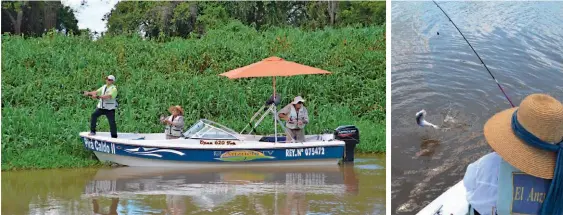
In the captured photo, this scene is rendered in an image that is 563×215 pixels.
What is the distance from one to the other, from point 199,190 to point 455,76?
4.85m

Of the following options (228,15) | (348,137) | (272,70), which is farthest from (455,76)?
(228,15)

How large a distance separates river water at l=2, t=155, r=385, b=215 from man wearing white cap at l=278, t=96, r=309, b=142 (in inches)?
19.8

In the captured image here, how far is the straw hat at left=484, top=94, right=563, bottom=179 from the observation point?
2291 mm

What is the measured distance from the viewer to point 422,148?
7465 mm

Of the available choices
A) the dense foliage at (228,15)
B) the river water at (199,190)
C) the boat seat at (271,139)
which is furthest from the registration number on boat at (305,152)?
the dense foliage at (228,15)

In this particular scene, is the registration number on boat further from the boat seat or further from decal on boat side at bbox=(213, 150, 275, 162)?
the boat seat

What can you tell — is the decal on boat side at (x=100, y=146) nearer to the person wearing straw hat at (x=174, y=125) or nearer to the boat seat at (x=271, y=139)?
the person wearing straw hat at (x=174, y=125)

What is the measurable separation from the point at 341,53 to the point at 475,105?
4042mm

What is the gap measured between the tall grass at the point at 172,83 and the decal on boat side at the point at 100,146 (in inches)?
10.8

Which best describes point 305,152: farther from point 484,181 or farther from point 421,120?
point 484,181

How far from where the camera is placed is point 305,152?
786 centimetres

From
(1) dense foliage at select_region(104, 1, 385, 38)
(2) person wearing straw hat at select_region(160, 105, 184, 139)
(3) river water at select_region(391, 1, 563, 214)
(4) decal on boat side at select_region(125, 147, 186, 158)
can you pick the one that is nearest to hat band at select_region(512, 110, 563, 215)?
(3) river water at select_region(391, 1, 563, 214)

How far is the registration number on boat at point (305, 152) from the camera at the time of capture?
7.80 m

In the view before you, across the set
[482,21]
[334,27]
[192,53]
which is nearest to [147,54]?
Result: [192,53]
